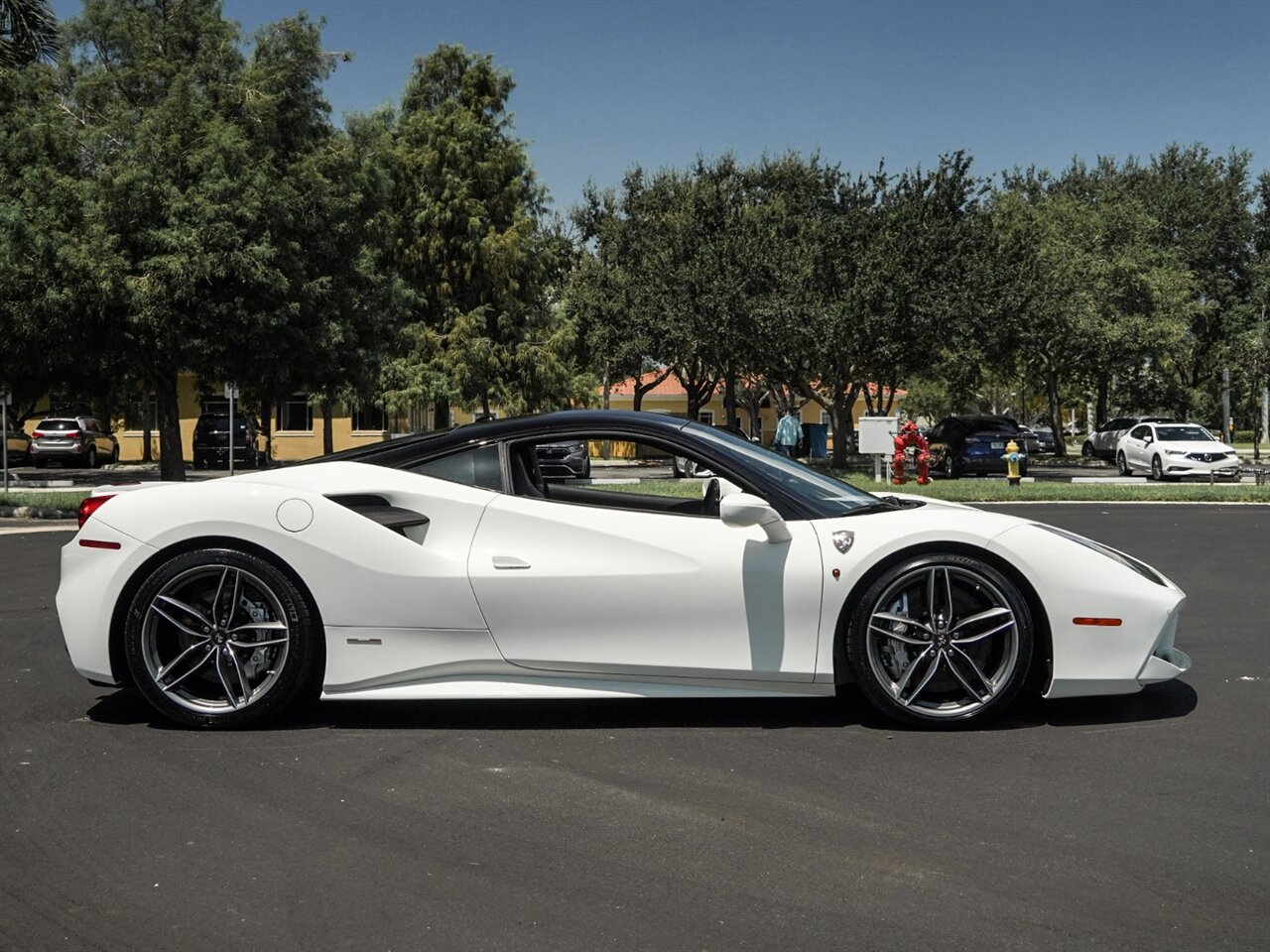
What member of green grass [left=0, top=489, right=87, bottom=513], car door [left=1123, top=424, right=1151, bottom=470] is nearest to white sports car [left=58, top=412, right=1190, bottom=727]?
green grass [left=0, top=489, right=87, bottom=513]

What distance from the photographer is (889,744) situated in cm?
505

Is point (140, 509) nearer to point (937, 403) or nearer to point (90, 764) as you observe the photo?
point (90, 764)

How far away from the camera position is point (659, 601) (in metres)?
5.18

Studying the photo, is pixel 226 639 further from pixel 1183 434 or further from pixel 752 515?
pixel 1183 434

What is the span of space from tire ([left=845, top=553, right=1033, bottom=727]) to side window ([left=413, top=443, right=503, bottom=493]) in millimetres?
1617

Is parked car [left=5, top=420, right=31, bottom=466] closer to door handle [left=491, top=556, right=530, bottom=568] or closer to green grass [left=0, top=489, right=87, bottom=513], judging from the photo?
green grass [left=0, top=489, right=87, bottom=513]

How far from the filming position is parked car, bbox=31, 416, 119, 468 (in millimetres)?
40562

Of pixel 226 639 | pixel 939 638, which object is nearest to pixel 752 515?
pixel 939 638

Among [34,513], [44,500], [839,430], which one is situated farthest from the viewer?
[839,430]

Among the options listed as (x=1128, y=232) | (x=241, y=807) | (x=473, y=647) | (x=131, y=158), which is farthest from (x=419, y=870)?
(x=1128, y=232)

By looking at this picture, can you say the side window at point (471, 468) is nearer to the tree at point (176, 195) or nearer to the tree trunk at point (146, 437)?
the tree at point (176, 195)

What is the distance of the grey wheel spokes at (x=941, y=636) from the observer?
520 cm

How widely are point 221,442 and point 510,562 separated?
1509 inches

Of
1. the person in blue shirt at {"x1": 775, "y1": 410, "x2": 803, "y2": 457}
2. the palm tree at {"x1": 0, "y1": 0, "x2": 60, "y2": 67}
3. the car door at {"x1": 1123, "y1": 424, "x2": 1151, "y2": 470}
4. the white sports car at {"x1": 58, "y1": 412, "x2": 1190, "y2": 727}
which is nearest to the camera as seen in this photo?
the white sports car at {"x1": 58, "y1": 412, "x2": 1190, "y2": 727}
